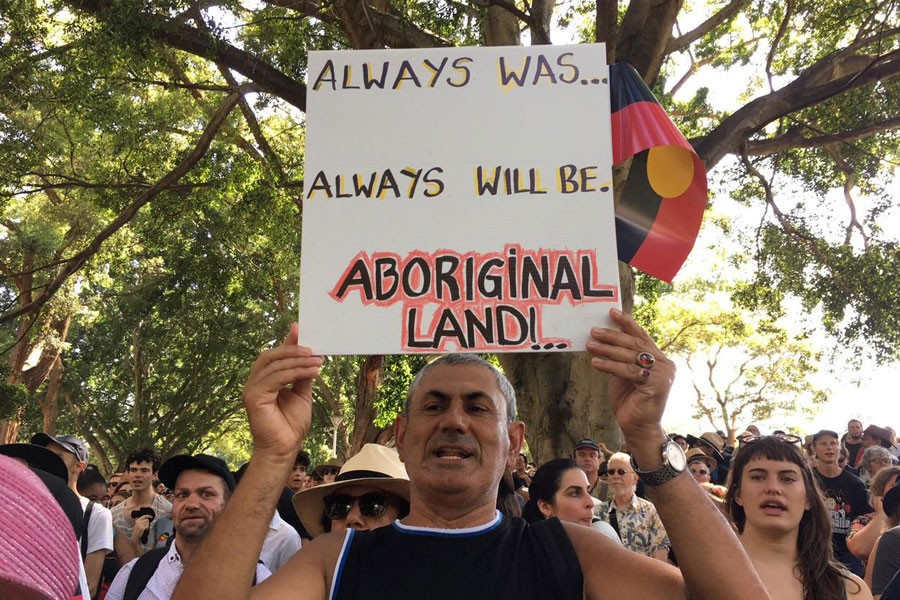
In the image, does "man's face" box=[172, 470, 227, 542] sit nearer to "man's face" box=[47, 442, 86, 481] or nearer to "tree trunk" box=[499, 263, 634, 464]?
"man's face" box=[47, 442, 86, 481]

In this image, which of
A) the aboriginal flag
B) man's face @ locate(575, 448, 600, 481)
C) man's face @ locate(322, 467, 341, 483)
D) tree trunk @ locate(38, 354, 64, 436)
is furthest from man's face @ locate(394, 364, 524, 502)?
tree trunk @ locate(38, 354, 64, 436)

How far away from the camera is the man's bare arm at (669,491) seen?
6.59 feet

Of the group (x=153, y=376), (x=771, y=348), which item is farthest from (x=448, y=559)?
(x=771, y=348)

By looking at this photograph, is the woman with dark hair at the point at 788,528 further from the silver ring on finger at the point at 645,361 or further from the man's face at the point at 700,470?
the man's face at the point at 700,470

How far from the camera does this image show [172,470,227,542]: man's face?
13.1ft

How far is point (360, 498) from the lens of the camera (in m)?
4.03

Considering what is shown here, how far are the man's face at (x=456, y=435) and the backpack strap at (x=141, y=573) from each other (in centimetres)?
200

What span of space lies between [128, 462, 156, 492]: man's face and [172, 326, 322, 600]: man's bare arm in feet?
16.7

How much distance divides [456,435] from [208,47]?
306 inches

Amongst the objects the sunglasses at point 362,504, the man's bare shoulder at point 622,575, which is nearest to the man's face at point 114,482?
the sunglasses at point 362,504

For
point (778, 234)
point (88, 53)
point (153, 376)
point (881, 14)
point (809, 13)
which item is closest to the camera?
point (88, 53)

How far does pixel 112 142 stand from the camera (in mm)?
11602

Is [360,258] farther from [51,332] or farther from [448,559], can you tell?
[51,332]

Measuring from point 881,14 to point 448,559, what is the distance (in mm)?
11440
